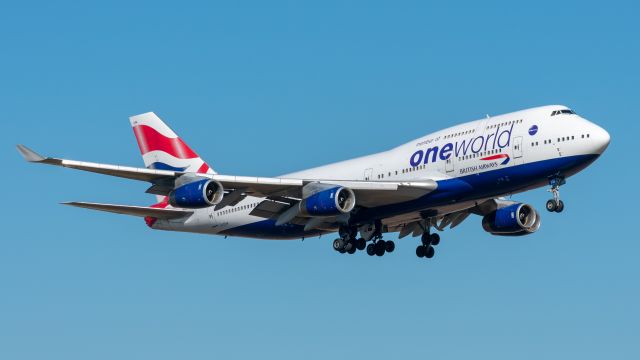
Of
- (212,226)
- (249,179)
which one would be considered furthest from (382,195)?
(212,226)

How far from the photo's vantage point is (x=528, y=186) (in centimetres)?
5769

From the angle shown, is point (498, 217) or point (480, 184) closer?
point (480, 184)

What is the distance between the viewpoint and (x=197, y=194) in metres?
56.0

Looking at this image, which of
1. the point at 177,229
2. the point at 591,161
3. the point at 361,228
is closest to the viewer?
the point at 591,161

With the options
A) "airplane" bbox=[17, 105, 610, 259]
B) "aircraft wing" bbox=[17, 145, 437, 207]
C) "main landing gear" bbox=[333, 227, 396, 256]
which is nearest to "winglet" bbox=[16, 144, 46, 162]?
"airplane" bbox=[17, 105, 610, 259]

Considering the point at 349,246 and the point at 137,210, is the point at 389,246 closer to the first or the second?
the point at 349,246

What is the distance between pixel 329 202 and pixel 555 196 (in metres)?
10.6

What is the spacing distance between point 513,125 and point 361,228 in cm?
1042

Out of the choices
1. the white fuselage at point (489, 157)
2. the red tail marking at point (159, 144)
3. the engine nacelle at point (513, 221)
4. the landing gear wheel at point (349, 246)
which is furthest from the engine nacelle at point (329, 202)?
the red tail marking at point (159, 144)

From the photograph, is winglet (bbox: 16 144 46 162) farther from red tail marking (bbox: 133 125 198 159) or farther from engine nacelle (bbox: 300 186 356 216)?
red tail marking (bbox: 133 125 198 159)

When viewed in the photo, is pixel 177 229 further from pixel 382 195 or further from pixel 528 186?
pixel 528 186

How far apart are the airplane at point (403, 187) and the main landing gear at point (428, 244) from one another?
0.05m

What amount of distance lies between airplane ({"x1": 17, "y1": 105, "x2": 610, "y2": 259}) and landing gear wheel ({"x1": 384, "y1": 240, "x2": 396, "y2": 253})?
0.05 metres

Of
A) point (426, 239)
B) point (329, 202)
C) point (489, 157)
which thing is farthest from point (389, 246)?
point (489, 157)
